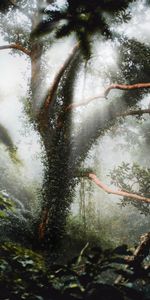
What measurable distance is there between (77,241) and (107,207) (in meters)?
9.68

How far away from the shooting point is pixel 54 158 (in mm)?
12016

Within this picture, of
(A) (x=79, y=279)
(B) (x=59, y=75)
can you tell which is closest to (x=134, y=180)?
(B) (x=59, y=75)

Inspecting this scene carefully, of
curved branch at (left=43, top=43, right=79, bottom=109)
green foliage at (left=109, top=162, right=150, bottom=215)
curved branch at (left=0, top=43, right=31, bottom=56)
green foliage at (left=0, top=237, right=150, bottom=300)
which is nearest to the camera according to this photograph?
green foliage at (left=0, top=237, right=150, bottom=300)

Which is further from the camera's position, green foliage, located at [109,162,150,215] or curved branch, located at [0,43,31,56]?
green foliage, located at [109,162,150,215]

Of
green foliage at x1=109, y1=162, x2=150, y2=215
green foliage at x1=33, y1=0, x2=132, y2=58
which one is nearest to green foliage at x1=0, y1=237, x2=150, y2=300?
green foliage at x1=33, y1=0, x2=132, y2=58

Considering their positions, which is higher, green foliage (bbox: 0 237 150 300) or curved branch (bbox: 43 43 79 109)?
curved branch (bbox: 43 43 79 109)

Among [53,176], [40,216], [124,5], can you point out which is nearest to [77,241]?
[40,216]

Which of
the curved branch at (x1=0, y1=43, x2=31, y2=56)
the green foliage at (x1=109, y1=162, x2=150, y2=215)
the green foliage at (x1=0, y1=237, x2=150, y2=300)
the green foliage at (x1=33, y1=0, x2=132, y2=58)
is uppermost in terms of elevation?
the curved branch at (x1=0, y1=43, x2=31, y2=56)

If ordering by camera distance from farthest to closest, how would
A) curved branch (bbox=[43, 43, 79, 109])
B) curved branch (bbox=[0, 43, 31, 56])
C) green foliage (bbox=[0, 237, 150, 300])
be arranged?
curved branch (bbox=[0, 43, 31, 56])
curved branch (bbox=[43, 43, 79, 109])
green foliage (bbox=[0, 237, 150, 300])

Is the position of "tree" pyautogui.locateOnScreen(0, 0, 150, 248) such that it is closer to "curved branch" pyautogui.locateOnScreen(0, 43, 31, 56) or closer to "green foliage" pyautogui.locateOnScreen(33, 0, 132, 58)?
"curved branch" pyautogui.locateOnScreen(0, 43, 31, 56)

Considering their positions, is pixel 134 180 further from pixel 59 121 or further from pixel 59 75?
pixel 59 75

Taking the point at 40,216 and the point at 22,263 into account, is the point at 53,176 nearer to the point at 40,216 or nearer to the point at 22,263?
the point at 40,216

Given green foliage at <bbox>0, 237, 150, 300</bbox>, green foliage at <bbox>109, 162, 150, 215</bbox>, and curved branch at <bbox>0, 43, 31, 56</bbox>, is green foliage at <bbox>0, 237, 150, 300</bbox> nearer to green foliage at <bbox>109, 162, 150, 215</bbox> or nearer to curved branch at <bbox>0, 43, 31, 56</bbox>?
green foliage at <bbox>109, 162, 150, 215</bbox>

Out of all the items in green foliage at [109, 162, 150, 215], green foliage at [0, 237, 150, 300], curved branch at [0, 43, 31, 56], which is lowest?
green foliage at [0, 237, 150, 300]
